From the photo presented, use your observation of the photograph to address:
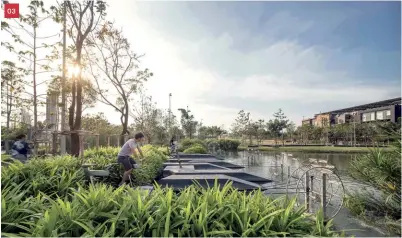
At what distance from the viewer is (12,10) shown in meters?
4.03

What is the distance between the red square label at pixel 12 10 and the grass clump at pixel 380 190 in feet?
20.0

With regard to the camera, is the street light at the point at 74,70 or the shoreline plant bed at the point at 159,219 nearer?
the shoreline plant bed at the point at 159,219

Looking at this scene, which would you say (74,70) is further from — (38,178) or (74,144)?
(38,178)

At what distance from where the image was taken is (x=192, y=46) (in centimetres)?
480

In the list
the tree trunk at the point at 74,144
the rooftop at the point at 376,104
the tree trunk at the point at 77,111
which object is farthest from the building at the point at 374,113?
the tree trunk at the point at 74,144

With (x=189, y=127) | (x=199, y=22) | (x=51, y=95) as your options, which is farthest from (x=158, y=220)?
(x=189, y=127)

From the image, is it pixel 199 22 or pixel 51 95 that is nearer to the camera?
pixel 199 22

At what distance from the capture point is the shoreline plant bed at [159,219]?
6.29ft

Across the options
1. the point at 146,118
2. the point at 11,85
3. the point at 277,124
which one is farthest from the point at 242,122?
the point at 11,85

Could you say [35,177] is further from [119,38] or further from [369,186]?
[119,38]

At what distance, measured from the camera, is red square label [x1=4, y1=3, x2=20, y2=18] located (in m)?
3.89

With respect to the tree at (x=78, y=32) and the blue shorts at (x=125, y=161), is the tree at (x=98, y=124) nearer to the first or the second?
the tree at (x=78, y=32)

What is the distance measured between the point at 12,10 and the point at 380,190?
21.3 ft

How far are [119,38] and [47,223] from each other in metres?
13.3
